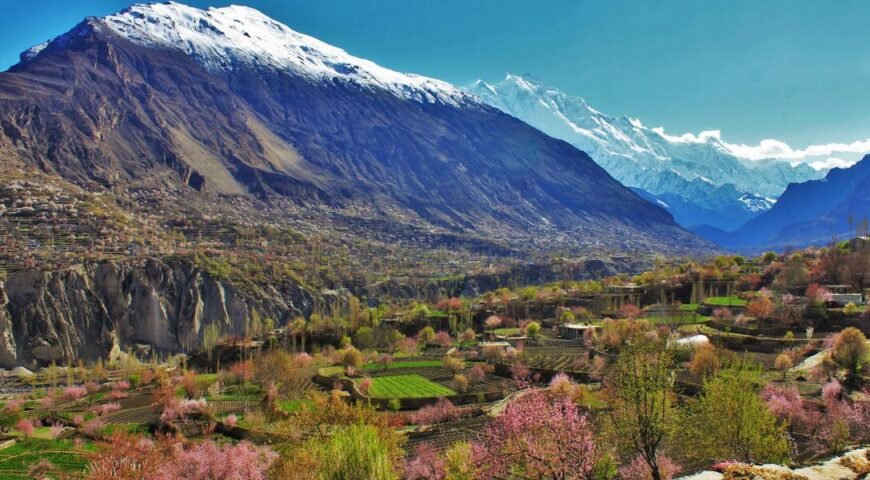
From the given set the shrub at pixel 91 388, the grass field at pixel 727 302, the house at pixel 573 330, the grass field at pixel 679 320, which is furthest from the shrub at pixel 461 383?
the shrub at pixel 91 388

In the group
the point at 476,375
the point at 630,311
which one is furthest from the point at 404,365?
the point at 630,311

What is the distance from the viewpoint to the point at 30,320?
111500 mm

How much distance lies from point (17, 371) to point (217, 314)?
38.7 meters

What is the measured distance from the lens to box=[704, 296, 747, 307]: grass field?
89825 mm

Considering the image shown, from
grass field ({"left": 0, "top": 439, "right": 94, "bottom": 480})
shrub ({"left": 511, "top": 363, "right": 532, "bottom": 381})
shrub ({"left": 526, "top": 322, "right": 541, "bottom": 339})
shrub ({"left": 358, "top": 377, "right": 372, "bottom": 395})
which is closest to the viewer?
grass field ({"left": 0, "top": 439, "right": 94, "bottom": 480})

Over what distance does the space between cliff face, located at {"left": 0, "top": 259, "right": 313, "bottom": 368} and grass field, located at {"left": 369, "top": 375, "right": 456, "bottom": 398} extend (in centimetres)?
6366

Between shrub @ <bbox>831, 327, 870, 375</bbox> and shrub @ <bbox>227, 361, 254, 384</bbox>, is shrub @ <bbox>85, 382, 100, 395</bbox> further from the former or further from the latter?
shrub @ <bbox>831, 327, 870, 375</bbox>

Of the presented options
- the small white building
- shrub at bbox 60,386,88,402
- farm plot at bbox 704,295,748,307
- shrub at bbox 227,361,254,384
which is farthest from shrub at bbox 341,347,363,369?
farm plot at bbox 704,295,748,307

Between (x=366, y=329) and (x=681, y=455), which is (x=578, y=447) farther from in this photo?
(x=366, y=329)

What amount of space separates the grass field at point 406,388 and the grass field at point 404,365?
5576 mm

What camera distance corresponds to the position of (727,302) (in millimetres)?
92250

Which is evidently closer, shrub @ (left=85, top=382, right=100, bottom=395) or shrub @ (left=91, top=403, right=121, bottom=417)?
shrub @ (left=91, top=403, right=121, bottom=417)

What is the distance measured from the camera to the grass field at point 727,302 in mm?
89825

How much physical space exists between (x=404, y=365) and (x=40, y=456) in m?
43.9
